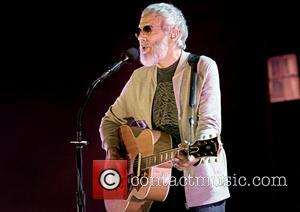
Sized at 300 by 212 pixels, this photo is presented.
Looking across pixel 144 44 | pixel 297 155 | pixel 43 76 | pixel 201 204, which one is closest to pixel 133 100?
pixel 144 44

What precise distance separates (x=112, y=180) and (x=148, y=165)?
0.37 metres

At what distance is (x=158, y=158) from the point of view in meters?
2.42

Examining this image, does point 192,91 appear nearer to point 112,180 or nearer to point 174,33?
point 174,33

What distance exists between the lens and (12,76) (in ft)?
11.8

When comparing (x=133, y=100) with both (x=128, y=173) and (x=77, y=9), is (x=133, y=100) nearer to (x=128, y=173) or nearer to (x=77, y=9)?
(x=128, y=173)

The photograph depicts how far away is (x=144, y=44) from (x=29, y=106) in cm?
127

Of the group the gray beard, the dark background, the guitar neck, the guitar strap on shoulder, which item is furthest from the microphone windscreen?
the dark background

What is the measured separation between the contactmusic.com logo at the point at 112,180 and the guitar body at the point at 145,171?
44 mm

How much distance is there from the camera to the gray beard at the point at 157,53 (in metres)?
2.73

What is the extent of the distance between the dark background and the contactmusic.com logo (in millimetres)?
814

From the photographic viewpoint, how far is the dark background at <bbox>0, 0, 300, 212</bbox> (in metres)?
3.61

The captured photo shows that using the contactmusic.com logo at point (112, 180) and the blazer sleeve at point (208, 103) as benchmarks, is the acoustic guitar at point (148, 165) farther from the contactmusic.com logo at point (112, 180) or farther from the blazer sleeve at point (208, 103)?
the blazer sleeve at point (208, 103)

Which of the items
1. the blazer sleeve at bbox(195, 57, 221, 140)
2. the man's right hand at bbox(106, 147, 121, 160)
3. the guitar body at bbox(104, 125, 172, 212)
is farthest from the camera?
the man's right hand at bbox(106, 147, 121, 160)

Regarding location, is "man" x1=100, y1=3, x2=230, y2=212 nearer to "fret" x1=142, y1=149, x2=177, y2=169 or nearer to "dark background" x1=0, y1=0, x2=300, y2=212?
"fret" x1=142, y1=149, x2=177, y2=169
